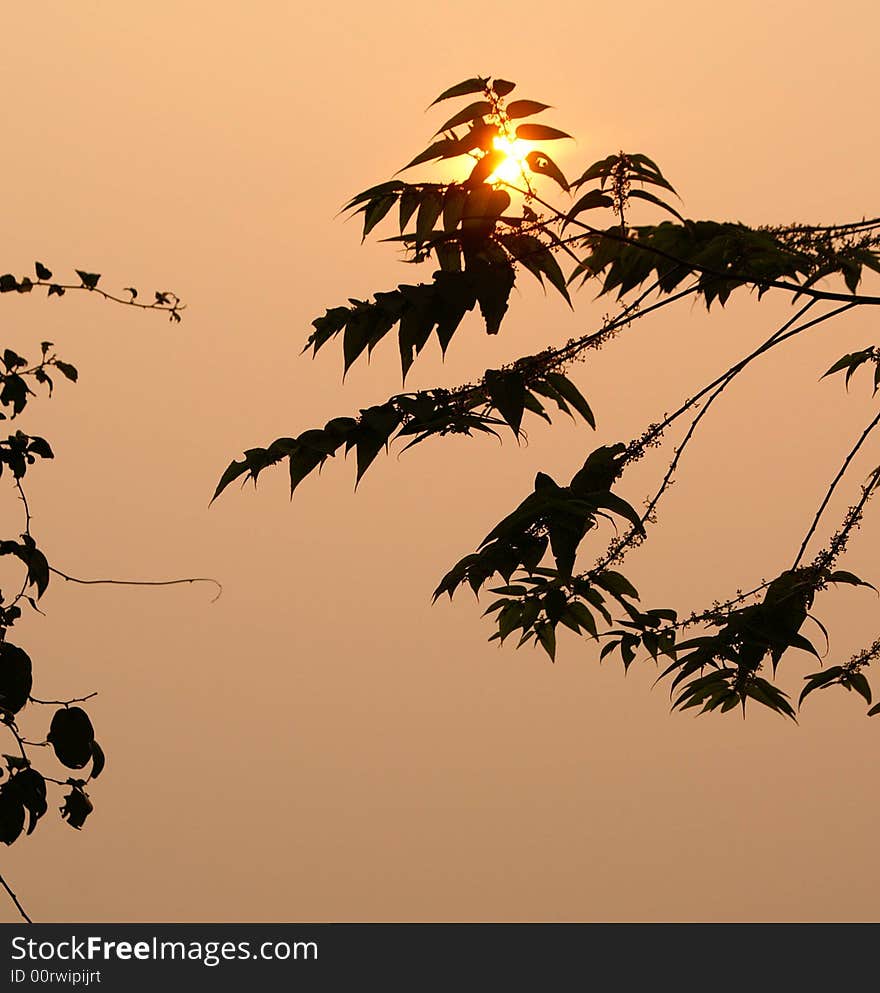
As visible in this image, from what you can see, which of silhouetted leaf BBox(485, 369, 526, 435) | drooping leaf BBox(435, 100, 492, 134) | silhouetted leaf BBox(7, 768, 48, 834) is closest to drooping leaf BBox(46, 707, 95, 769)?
silhouetted leaf BBox(7, 768, 48, 834)

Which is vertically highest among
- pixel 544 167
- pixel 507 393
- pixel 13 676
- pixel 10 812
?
pixel 544 167

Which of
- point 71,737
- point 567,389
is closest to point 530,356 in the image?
point 567,389

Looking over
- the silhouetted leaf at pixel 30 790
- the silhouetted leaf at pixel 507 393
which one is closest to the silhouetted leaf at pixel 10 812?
the silhouetted leaf at pixel 30 790

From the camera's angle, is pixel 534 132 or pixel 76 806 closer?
pixel 534 132

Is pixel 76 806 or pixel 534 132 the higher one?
pixel 534 132

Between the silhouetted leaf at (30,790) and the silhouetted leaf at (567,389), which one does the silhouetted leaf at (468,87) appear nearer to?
the silhouetted leaf at (567,389)

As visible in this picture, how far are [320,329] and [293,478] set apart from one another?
6.4 inches

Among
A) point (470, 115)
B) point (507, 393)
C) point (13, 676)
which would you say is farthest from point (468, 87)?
point (13, 676)

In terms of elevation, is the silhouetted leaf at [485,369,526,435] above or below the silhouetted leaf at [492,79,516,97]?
below

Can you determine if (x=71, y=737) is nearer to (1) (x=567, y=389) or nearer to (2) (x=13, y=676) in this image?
(2) (x=13, y=676)

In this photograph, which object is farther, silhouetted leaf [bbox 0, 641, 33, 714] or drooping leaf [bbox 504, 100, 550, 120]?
silhouetted leaf [bbox 0, 641, 33, 714]

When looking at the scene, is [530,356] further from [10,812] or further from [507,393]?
[10,812]

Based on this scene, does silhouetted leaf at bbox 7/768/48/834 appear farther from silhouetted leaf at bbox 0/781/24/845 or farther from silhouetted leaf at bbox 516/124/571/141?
silhouetted leaf at bbox 516/124/571/141

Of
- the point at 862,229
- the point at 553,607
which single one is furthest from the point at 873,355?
the point at 553,607
